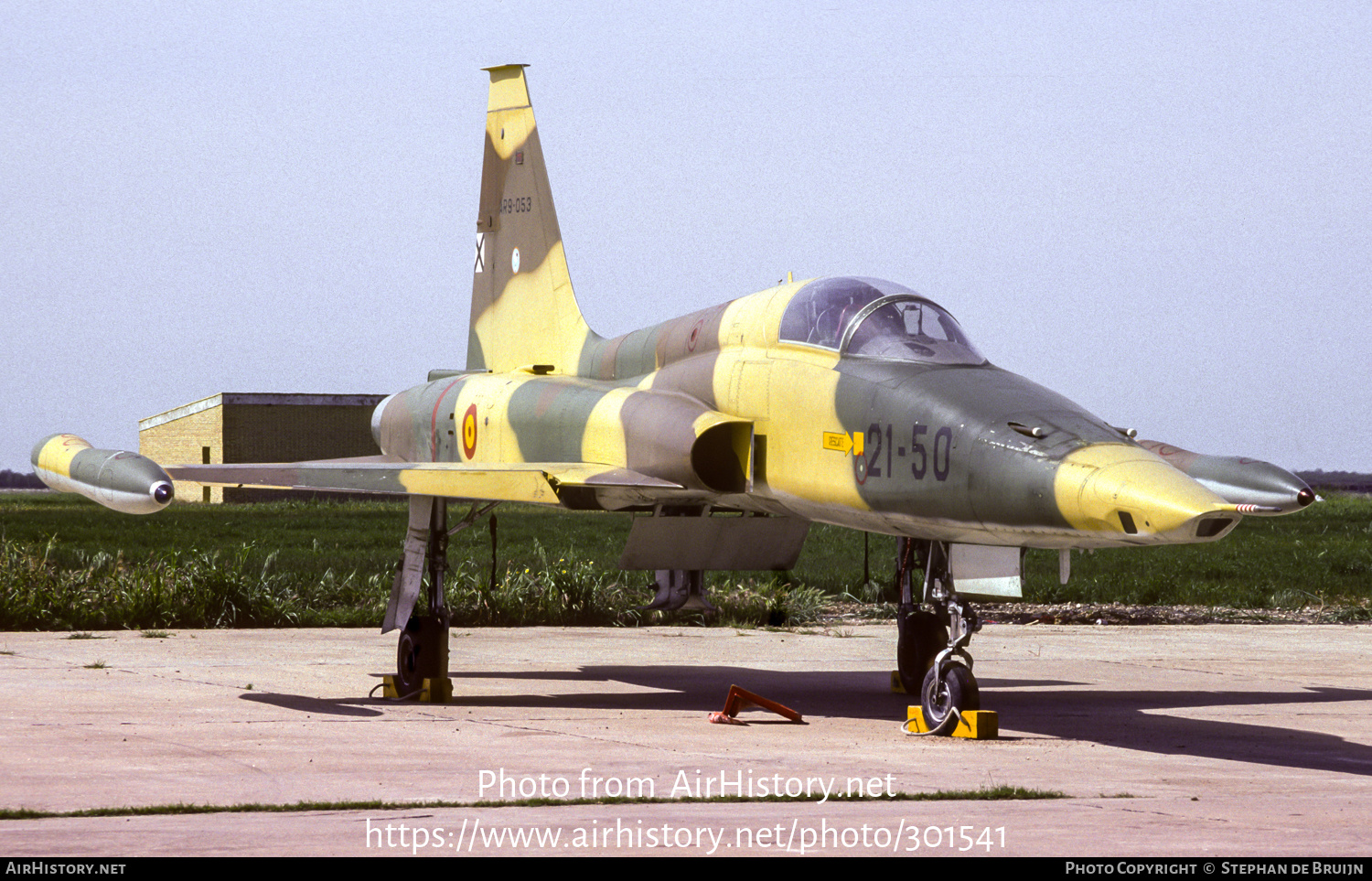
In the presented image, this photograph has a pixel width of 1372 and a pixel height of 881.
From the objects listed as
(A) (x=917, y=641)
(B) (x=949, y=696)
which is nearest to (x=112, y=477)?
(B) (x=949, y=696)

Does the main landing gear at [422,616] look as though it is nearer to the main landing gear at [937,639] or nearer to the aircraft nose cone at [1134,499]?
the main landing gear at [937,639]

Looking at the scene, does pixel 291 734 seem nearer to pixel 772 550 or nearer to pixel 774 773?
pixel 774 773

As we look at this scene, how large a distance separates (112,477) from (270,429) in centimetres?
5360

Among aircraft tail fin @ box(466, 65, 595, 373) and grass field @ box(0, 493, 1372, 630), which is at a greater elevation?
aircraft tail fin @ box(466, 65, 595, 373)

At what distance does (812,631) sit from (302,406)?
46.6 m

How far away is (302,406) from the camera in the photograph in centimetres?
6475

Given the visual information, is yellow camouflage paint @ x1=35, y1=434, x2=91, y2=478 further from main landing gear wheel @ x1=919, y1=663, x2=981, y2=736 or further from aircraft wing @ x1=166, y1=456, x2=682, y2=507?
main landing gear wheel @ x1=919, y1=663, x2=981, y2=736

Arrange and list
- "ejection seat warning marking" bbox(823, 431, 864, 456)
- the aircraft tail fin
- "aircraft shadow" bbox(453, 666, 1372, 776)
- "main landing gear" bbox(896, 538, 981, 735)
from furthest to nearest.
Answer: the aircraft tail fin < "ejection seat warning marking" bbox(823, 431, 864, 456) < "main landing gear" bbox(896, 538, 981, 735) < "aircraft shadow" bbox(453, 666, 1372, 776)

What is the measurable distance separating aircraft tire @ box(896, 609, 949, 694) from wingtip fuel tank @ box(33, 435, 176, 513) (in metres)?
6.15

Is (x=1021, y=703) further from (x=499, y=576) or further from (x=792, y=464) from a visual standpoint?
(x=499, y=576)

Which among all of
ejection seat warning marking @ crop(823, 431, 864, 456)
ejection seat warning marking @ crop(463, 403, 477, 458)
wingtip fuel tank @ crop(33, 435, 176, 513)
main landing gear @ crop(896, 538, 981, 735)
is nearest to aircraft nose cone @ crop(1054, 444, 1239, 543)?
main landing gear @ crop(896, 538, 981, 735)

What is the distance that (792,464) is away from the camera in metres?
12.1

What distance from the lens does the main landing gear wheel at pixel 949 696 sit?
11195 millimetres

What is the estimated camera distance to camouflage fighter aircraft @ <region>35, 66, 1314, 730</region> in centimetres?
1006
